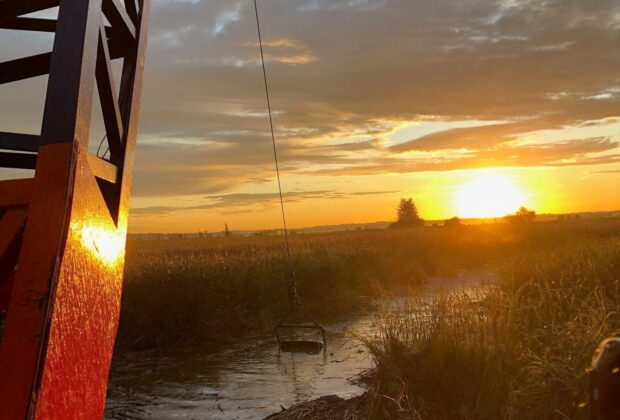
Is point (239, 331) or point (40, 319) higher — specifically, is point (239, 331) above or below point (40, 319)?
below

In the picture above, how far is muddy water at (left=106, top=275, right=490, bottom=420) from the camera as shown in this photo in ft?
23.1

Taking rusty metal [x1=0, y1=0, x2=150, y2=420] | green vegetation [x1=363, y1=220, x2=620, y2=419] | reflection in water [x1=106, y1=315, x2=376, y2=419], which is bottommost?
reflection in water [x1=106, y1=315, x2=376, y2=419]

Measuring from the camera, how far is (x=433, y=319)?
262 inches

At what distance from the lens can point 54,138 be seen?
283 centimetres

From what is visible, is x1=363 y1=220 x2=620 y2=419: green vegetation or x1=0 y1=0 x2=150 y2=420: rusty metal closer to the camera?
x1=0 y1=0 x2=150 y2=420: rusty metal

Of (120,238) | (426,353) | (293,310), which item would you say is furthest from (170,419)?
(293,310)

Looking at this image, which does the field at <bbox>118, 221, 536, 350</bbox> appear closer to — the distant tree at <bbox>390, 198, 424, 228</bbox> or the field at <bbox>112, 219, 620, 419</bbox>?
the field at <bbox>112, 219, 620, 419</bbox>

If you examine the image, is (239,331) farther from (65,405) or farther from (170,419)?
(65,405)

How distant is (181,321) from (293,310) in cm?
309

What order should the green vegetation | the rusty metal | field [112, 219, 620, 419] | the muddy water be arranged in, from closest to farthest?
the rusty metal < the green vegetation < field [112, 219, 620, 419] < the muddy water

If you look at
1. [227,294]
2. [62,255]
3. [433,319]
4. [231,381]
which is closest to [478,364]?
[433,319]

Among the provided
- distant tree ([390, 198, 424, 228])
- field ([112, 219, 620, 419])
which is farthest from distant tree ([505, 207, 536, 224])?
field ([112, 219, 620, 419])

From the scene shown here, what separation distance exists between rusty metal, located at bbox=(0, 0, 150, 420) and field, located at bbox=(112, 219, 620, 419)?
7.09 ft

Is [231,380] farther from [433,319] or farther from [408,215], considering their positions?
[408,215]
